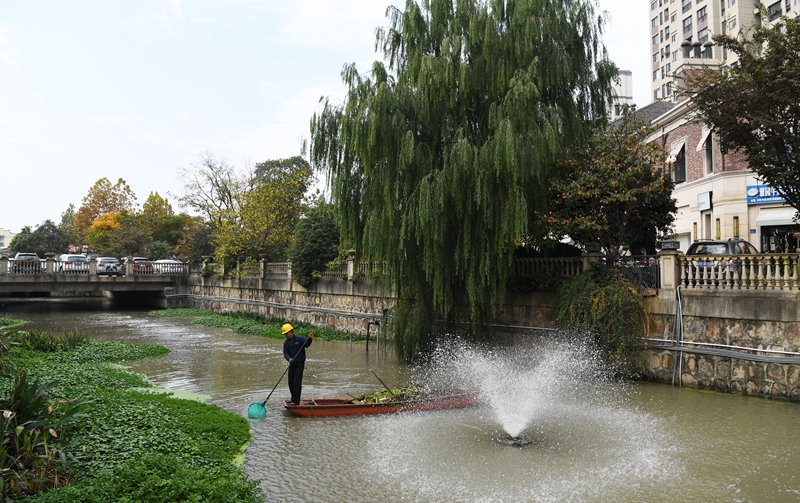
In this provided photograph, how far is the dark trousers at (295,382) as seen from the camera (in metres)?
12.4

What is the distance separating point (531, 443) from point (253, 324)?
2326cm

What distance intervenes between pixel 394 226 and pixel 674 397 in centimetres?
784

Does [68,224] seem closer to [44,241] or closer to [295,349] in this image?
[44,241]

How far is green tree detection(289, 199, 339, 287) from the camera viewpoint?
28906 mm

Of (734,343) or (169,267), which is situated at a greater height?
(169,267)

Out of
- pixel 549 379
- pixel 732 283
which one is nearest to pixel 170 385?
pixel 549 379

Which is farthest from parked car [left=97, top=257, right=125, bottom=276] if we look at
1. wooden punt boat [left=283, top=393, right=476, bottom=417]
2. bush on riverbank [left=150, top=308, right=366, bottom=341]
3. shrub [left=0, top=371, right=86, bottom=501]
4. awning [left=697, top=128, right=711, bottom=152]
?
awning [left=697, top=128, right=711, bottom=152]

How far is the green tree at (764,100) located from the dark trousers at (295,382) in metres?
12.2

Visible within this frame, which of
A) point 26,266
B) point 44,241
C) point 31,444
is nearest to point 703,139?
point 31,444

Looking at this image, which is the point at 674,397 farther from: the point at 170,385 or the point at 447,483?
the point at 170,385

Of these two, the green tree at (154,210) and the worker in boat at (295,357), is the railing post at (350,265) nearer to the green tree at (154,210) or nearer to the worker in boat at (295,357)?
the worker in boat at (295,357)

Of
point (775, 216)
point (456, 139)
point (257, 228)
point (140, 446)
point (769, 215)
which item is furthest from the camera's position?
point (257, 228)

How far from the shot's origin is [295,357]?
Answer: 12625 mm

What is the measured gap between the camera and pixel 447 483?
832 centimetres
